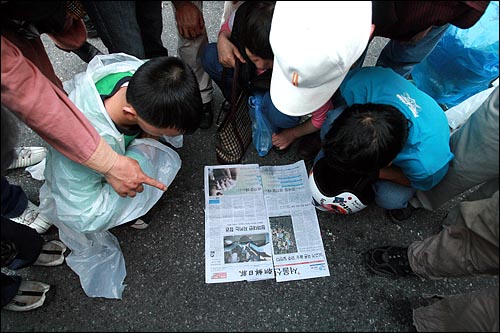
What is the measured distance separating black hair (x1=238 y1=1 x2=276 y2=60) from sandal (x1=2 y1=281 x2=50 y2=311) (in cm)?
102

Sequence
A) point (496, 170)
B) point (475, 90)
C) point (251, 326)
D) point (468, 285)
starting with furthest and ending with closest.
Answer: point (475, 90)
point (468, 285)
point (251, 326)
point (496, 170)

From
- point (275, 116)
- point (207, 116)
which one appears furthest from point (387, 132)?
point (207, 116)

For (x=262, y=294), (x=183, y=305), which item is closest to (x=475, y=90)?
(x=262, y=294)

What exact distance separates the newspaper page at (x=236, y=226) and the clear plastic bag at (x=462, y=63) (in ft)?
2.92

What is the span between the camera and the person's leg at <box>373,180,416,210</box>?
1.26m

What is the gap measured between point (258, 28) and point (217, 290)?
0.86 metres

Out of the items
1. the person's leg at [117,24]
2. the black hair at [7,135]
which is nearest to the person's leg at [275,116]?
the person's leg at [117,24]

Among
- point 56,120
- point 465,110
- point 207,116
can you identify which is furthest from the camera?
point 207,116

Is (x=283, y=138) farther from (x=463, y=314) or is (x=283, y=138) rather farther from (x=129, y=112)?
(x=463, y=314)

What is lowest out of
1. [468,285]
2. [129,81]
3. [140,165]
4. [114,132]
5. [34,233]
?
[468,285]

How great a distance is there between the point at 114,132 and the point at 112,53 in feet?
1.10

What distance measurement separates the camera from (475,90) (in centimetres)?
155

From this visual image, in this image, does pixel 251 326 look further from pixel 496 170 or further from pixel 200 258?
pixel 496 170

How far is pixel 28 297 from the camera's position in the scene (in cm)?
110
